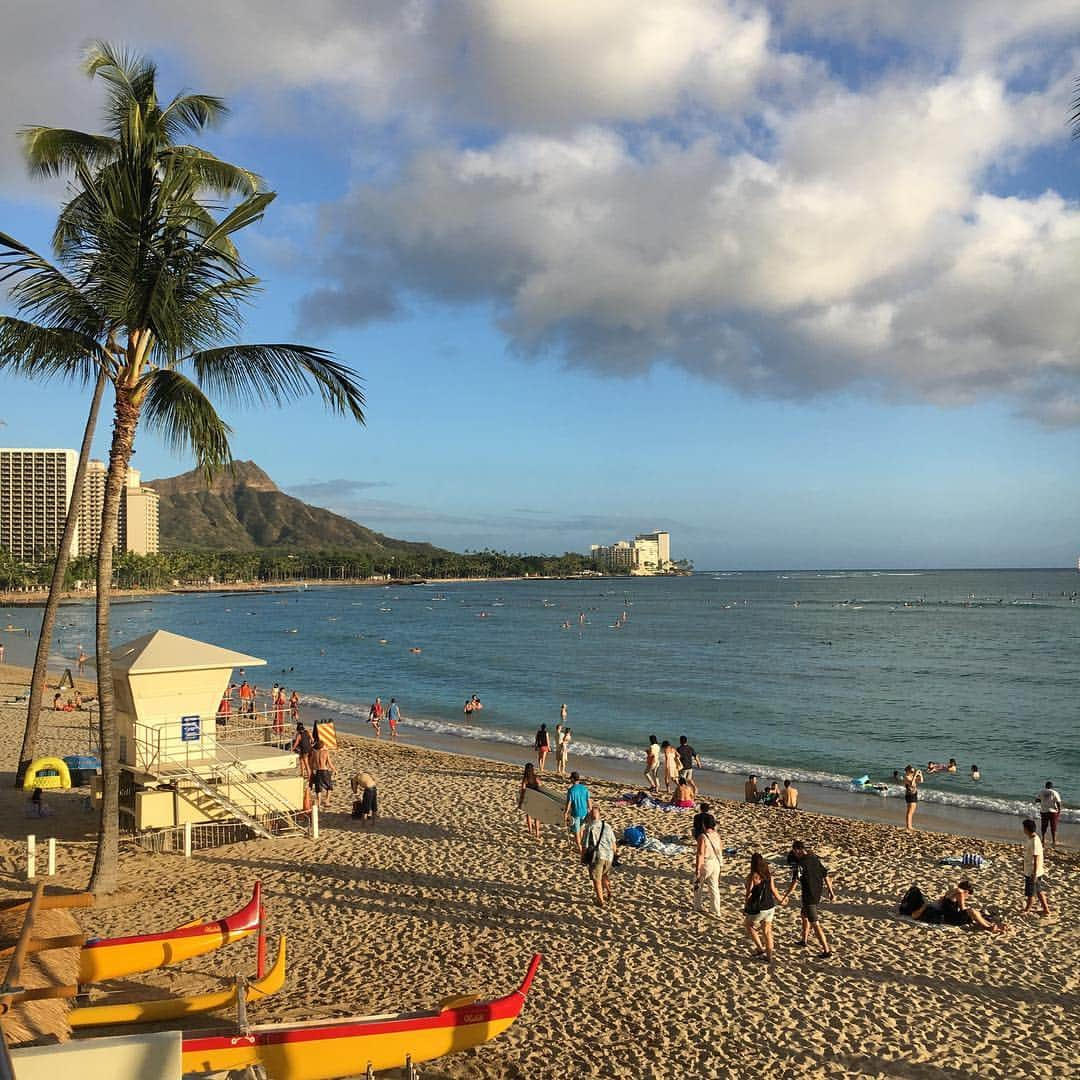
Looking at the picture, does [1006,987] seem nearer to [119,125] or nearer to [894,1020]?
[894,1020]

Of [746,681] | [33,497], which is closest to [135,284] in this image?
Answer: [746,681]

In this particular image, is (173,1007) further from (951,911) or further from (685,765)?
(685,765)

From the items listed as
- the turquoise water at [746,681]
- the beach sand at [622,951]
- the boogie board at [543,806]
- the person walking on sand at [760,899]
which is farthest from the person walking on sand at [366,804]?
the turquoise water at [746,681]

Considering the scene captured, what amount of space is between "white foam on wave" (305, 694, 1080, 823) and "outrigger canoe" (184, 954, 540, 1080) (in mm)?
17409

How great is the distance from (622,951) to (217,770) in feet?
22.9

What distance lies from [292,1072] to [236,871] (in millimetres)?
6214

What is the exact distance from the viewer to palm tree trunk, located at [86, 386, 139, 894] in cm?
1046

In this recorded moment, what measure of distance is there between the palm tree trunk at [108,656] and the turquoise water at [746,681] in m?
18.1

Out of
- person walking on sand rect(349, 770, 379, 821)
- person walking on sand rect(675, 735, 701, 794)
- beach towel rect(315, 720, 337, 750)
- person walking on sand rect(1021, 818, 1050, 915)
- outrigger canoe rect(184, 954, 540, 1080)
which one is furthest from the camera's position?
beach towel rect(315, 720, 337, 750)

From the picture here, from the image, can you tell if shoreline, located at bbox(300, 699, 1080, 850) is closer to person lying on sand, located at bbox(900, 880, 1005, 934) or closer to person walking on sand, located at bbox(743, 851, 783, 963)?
person lying on sand, located at bbox(900, 880, 1005, 934)

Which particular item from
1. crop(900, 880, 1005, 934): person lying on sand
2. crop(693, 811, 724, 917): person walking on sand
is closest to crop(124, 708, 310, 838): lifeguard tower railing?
crop(693, 811, 724, 917): person walking on sand

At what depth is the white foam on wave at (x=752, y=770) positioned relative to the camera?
2147 cm

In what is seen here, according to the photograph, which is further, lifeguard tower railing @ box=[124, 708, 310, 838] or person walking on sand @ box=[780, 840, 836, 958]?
lifeguard tower railing @ box=[124, 708, 310, 838]

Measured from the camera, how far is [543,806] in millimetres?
13938
